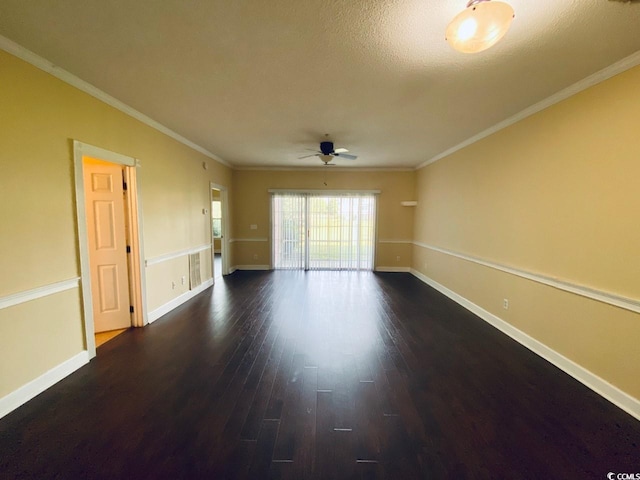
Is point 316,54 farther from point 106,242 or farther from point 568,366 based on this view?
point 568,366

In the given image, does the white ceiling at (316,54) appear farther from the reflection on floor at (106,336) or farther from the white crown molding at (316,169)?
the white crown molding at (316,169)

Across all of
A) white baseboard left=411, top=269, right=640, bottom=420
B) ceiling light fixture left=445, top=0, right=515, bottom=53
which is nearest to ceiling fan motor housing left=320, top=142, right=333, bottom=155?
ceiling light fixture left=445, top=0, right=515, bottom=53

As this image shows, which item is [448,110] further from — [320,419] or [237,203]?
[237,203]

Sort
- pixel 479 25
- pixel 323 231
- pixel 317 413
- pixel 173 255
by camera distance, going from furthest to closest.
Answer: pixel 323 231
pixel 173 255
pixel 317 413
pixel 479 25

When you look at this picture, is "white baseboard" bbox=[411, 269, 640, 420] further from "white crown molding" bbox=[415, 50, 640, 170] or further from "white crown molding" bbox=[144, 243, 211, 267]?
"white crown molding" bbox=[144, 243, 211, 267]

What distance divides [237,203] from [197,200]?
1.97 metres

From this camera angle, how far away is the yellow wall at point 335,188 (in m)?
6.58

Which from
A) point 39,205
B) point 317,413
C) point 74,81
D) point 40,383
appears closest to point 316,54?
point 74,81

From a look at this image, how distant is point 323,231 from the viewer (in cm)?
677

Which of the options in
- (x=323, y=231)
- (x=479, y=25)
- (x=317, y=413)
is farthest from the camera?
(x=323, y=231)

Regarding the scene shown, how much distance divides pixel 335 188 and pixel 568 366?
5224mm

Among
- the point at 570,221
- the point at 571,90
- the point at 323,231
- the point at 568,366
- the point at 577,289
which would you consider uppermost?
the point at 571,90

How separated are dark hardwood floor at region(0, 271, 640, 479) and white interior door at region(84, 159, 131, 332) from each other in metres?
0.48

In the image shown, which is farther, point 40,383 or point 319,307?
point 319,307
